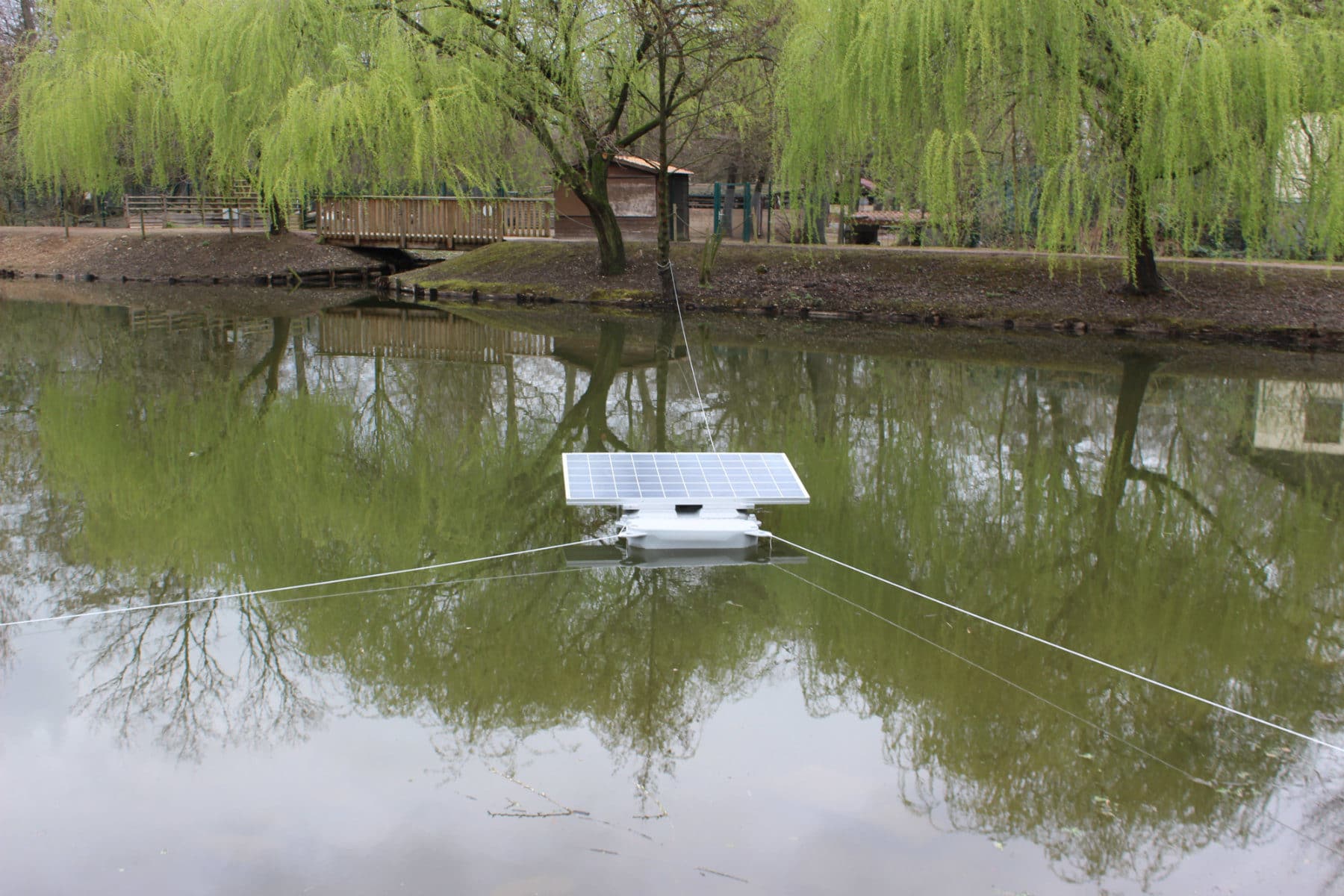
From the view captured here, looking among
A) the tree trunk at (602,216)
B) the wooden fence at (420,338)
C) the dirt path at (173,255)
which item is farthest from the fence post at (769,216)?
the dirt path at (173,255)

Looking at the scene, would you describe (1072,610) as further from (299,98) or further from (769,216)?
(769,216)

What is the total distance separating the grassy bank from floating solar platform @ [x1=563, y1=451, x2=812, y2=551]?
11035 mm

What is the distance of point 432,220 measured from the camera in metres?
25.5

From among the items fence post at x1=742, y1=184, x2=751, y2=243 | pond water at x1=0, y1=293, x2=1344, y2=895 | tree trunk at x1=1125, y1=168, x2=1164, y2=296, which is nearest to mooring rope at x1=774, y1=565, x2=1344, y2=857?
pond water at x1=0, y1=293, x2=1344, y2=895

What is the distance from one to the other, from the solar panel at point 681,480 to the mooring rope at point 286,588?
385 millimetres

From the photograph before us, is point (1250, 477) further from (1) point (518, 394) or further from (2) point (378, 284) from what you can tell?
(2) point (378, 284)

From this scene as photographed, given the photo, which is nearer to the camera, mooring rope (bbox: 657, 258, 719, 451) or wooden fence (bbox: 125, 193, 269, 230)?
mooring rope (bbox: 657, 258, 719, 451)

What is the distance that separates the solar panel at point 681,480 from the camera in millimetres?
7352

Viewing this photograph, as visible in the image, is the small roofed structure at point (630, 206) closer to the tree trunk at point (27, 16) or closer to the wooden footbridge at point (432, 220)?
the wooden footbridge at point (432, 220)

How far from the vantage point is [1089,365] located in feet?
49.4

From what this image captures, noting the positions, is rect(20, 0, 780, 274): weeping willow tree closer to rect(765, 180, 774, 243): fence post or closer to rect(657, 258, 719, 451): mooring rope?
rect(657, 258, 719, 451): mooring rope

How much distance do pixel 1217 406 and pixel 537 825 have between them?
10.5 meters

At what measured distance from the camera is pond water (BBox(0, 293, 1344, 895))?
14.0 ft

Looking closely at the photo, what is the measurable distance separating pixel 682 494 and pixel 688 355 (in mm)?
8002
